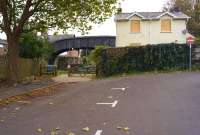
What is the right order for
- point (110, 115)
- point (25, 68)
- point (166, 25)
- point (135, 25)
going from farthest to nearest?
point (135, 25)
point (166, 25)
point (25, 68)
point (110, 115)

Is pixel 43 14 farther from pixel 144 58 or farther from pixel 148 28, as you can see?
pixel 148 28

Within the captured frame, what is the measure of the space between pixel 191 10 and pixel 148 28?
23646 millimetres

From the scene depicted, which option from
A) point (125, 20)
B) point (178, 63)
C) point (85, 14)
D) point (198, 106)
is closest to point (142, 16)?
point (125, 20)

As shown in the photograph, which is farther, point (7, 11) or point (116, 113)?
point (7, 11)

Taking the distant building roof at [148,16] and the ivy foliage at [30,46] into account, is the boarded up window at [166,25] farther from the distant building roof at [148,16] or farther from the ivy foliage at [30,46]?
the ivy foliage at [30,46]

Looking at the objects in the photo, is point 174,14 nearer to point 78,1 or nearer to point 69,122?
point 78,1

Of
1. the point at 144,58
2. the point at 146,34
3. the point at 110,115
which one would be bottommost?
the point at 110,115

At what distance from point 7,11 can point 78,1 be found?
4.40 m

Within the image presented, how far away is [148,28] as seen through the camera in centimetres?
5772

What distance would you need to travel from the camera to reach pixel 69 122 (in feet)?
44.1

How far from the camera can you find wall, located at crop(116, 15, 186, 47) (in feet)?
187

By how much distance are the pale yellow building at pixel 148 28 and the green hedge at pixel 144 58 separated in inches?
647

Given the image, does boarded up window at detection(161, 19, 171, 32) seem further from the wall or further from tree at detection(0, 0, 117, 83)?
tree at detection(0, 0, 117, 83)

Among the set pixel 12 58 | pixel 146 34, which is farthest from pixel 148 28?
pixel 12 58
